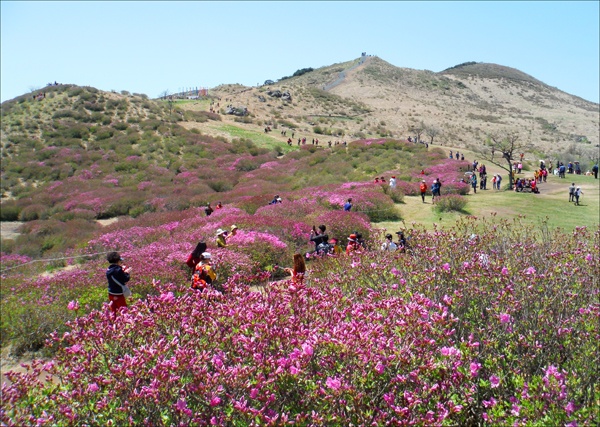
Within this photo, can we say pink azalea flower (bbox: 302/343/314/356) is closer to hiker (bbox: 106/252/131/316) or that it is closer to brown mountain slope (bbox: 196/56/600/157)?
hiker (bbox: 106/252/131/316)

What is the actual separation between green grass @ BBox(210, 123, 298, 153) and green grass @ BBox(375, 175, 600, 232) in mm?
24907

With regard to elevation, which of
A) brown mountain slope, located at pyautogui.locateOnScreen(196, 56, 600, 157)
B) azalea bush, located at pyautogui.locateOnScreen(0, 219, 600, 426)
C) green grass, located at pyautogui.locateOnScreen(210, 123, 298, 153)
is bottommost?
azalea bush, located at pyautogui.locateOnScreen(0, 219, 600, 426)

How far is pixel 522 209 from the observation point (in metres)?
22.9

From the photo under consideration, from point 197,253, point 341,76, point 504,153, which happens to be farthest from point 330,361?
point 341,76

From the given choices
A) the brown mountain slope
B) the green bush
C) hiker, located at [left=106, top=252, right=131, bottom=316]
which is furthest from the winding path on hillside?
hiker, located at [left=106, top=252, right=131, bottom=316]

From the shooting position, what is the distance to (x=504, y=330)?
5.44 metres

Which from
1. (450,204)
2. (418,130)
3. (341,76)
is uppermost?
(341,76)

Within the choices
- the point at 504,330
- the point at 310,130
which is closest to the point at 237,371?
the point at 504,330

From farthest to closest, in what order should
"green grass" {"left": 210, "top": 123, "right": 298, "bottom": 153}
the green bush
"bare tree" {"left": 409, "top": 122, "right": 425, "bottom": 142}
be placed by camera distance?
"bare tree" {"left": 409, "top": 122, "right": 425, "bottom": 142}, "green grass" {"left": 210, "top": 123, "right": 298, "bottom": 153}, the green bush

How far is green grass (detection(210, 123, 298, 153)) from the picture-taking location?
164ft

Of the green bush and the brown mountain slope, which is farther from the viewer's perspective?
the brown mountain slope

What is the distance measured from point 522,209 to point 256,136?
35960 millimetres

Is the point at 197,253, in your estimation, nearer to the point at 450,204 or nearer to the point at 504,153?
the point at 450,204

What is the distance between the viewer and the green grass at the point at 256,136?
164 ft
